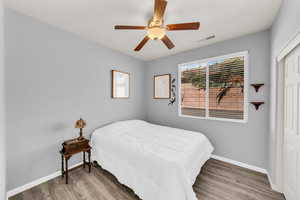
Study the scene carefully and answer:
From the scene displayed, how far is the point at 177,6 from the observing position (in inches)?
62.3

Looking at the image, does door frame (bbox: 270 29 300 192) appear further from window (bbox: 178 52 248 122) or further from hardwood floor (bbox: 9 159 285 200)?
window (bbox: 178 52 248 122)

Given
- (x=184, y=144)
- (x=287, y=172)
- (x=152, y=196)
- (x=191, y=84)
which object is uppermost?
(x=191, y=84)

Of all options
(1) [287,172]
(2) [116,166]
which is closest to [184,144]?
(2) [116,166]

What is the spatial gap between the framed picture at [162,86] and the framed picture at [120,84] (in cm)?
86

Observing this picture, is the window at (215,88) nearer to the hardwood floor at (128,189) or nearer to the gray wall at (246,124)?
the gray wall at (246,124)

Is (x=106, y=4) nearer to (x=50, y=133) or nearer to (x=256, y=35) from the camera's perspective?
(x=50, y=133)

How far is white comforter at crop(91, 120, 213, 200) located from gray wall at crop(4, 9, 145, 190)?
2.10ft

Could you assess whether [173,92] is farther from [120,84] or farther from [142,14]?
[142,14]

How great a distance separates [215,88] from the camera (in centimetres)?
266

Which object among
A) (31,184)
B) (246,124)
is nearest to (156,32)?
(246,124)

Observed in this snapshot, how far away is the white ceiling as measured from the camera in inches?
60.5

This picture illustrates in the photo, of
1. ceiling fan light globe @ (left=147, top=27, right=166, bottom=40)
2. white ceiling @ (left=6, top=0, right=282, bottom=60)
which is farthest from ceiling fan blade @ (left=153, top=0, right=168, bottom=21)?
white ceiling @ (left=6, top=0, right=282, bottom=60)

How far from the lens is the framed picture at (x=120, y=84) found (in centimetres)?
293

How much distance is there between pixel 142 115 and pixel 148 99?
1.79 feet
